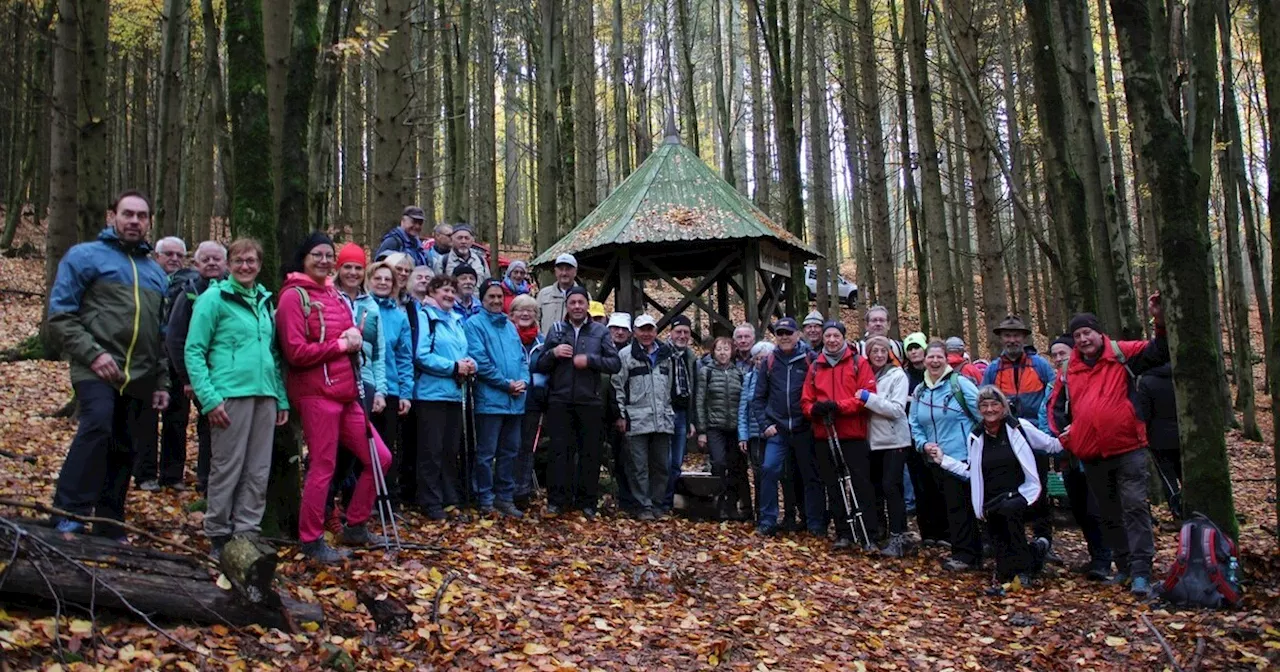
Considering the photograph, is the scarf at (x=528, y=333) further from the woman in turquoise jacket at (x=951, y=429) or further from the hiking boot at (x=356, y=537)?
the woman in turquoise jacket at (x=951, y=429)

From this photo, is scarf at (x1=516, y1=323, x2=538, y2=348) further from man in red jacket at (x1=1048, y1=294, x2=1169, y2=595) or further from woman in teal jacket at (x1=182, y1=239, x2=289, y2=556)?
man in red jacket at (x1=1048, y1=294, x2=1169, y2=595)

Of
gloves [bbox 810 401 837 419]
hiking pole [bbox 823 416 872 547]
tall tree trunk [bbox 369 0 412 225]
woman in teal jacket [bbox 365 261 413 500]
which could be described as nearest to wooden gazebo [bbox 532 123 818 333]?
tall tree trunk [bbox 369 0 412 225]

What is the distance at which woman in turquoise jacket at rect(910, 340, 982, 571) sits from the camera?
22.4 ft

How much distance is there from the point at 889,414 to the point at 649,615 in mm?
3120

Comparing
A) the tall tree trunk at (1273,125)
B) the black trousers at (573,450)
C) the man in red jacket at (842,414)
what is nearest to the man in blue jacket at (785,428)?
the man in red jacket at (842,414)

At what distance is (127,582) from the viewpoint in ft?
11.5

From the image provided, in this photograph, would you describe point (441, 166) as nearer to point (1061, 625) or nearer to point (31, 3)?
point (31, 3)

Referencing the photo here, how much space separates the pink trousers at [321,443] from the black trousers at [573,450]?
2388mm

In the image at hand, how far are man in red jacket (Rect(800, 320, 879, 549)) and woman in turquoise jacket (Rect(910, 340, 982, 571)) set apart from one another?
0.45 metres

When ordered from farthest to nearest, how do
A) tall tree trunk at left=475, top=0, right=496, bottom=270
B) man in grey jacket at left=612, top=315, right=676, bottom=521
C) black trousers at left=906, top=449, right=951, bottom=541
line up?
1. tall tree trunk at left=475, top=0, right=496, bottom=270
2. man in grey jacket at left=612, top=315, right=676, bottom=521
3. black trousers at left=906, top=449, right=951, bottom=541

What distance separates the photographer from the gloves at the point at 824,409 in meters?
7.26

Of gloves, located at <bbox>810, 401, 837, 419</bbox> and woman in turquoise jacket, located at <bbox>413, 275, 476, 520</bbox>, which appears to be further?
gloves, located at <bbox>810, 401, 837, 419</bbox>

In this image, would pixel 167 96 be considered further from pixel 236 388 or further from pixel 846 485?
pixel 846 485

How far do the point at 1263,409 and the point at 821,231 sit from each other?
31.9ft
